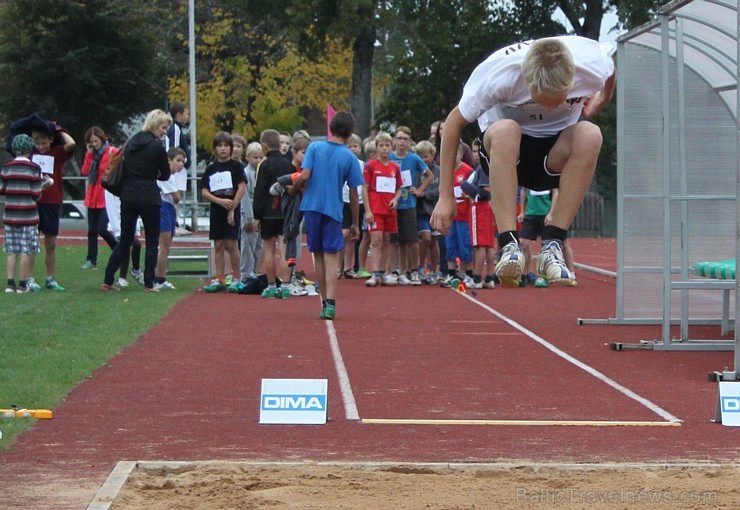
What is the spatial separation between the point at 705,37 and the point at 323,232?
3.90 m

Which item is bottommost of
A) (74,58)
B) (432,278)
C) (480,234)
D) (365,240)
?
(432,278)

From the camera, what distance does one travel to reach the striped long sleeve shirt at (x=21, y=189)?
13.8 metres

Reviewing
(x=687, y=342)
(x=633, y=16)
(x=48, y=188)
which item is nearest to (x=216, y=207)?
(x=48, y=188)

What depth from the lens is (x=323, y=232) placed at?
11945mm

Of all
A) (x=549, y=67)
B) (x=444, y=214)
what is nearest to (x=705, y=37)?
(x=444, y=214)

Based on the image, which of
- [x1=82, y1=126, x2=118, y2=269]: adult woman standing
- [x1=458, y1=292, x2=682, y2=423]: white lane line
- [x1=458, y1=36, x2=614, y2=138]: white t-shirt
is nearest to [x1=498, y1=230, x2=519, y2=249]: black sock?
[x1=458, y1=36, x2=614, y2=138]: white t-shirt

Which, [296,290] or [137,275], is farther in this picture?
[137,275]

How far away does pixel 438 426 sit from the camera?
23.0 feet

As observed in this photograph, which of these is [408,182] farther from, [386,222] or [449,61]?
[449,61]

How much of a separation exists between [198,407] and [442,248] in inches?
376

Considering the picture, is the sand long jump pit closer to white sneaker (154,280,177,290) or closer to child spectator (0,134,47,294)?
child spectator (0,134,47,294)

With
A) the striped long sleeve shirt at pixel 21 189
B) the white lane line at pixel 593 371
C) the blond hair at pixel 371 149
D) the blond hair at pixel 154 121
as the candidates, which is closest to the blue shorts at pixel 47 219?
the striped long sleeve shirt at pixel 21 189

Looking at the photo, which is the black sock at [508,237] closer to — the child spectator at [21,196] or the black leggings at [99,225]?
the child spectator at [21,196]

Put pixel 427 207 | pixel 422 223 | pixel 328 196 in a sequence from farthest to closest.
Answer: pixel 422 223 → pixel 427 207 → pixel 328 196
